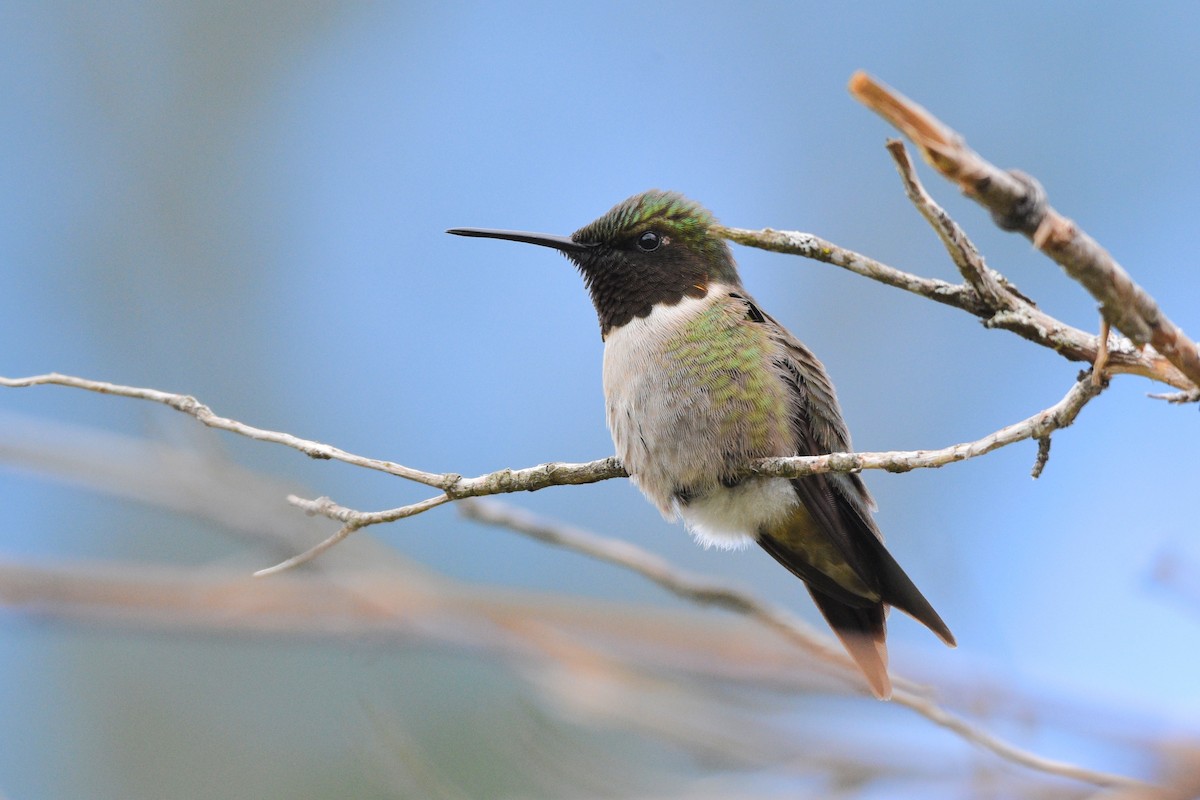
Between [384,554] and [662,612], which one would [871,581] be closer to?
[662,612]

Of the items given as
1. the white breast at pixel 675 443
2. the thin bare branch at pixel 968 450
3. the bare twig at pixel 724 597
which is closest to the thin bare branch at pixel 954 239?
the thin bare branch at pixel 968 450

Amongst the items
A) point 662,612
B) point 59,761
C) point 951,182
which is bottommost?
point 951,182

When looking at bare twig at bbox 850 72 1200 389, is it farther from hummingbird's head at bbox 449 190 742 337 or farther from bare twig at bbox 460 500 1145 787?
hummingbird's head at bbox 449 190 742 337

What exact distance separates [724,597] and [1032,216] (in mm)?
1608

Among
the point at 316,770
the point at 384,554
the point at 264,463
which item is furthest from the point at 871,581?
the point at 264,463

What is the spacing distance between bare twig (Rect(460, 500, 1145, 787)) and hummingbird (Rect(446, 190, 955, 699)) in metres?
0.29

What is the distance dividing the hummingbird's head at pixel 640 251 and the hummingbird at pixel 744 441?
6 cm

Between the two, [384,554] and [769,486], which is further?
[384,554]

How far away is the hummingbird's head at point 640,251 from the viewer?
363 centimetres

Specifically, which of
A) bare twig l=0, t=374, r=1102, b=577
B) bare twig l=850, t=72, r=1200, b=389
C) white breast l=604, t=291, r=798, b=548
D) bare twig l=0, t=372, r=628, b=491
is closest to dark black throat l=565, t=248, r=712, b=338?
white breast l=604, t=291, r=798, b=548

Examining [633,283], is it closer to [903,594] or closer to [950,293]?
[903,594]

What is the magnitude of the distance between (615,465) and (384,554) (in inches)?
42.0

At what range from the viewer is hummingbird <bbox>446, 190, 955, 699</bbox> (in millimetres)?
3125

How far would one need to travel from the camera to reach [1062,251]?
49.0 inches
